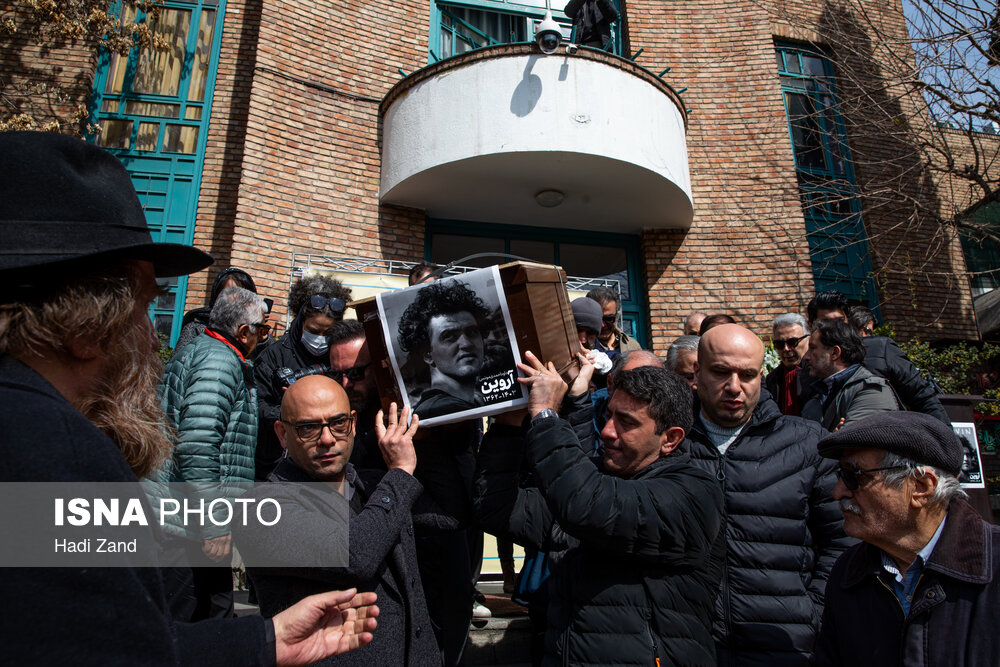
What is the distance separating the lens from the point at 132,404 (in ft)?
4.24

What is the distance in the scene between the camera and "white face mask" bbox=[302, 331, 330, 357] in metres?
3.82

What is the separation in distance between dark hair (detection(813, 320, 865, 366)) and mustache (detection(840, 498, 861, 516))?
2006 mm

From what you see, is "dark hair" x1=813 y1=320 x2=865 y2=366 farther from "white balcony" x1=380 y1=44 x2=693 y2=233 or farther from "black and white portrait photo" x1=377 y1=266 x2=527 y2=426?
"white balcony" x1=380 y1=44 x2=693 y2=233

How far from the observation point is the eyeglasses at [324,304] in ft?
12.7

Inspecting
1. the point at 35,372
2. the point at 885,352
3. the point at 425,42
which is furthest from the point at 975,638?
the point at 425,42

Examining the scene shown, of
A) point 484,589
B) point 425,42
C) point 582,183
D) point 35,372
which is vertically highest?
point 425,42

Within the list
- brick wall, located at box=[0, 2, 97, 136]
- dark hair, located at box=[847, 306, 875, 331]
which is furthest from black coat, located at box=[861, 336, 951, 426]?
brick wall, located at box=[0, 2, 97, 136]

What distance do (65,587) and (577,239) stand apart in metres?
9.44

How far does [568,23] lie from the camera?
10.6 metres

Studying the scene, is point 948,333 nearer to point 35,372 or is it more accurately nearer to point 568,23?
point 568,23

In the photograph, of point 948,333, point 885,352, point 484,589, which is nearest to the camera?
point 885,352

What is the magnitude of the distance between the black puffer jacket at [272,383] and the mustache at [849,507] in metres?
2.68

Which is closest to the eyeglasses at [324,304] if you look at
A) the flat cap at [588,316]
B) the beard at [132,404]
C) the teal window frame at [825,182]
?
the flat cap at [588,316]

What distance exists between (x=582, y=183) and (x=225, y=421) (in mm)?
6554
